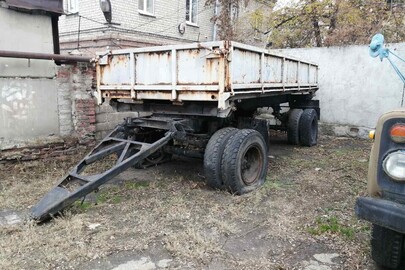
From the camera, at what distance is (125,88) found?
5.02 metres

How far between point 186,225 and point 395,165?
221 cm

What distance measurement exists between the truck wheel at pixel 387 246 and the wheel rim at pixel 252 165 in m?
2.20

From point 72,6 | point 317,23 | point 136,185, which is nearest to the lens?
point 136,185

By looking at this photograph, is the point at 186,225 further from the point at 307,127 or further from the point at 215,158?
the point at 307,127

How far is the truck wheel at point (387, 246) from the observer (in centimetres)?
261

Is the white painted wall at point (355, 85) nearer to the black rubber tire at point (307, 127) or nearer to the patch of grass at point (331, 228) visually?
the black rubber tire at point (307, 127)

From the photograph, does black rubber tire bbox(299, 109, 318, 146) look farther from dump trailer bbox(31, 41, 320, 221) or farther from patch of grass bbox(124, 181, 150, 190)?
patch of grass bbox(124, 181, 150, 190)

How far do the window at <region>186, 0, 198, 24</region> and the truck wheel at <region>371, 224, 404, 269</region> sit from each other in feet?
38.5

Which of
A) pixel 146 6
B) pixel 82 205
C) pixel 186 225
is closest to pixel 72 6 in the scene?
pixel 146 6

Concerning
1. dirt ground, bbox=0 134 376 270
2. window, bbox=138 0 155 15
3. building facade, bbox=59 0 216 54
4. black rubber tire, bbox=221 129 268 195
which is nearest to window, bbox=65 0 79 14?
building facade, bbox=59 0 216 54

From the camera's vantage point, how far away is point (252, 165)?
5039mm

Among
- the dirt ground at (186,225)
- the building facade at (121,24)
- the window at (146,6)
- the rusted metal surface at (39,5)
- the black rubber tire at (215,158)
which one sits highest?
the window at (146,6)

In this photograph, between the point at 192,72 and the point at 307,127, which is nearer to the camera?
the point at 192,72

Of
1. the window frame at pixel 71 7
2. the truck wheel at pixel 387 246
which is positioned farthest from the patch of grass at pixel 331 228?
the window frame at pixel 71 7
